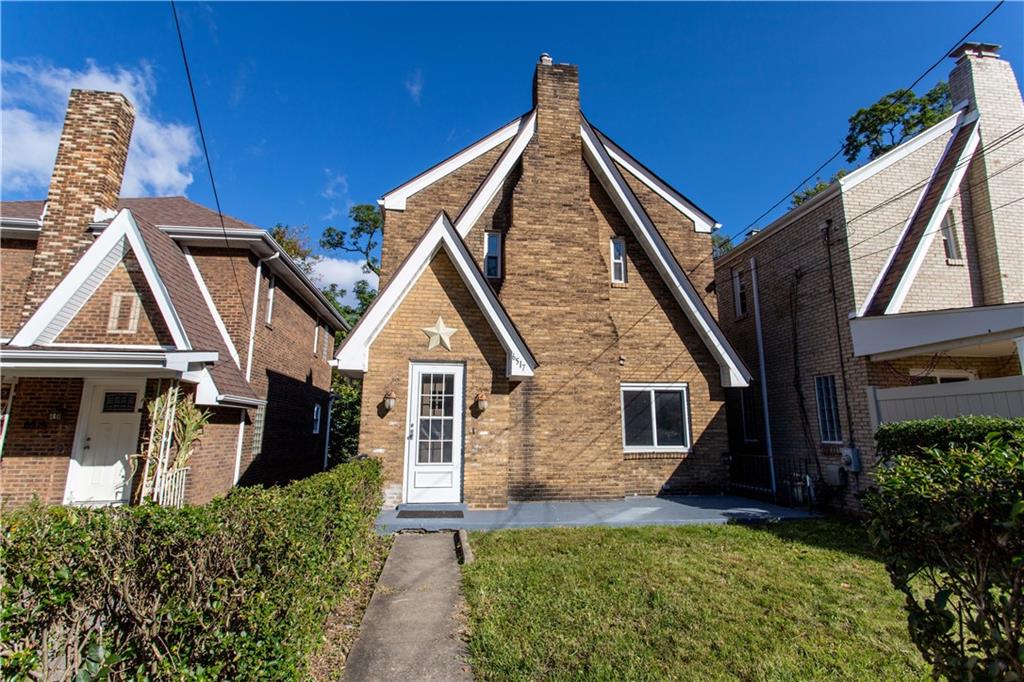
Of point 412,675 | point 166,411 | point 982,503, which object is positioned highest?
point 166,411

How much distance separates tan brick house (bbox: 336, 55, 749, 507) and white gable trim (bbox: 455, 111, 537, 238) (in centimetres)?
5

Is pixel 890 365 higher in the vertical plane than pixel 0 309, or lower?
lower

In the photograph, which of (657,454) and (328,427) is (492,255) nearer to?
(657,454)

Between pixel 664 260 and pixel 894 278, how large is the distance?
4773 mm

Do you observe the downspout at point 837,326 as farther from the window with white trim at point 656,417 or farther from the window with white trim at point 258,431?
the window with white trim at point 258,431

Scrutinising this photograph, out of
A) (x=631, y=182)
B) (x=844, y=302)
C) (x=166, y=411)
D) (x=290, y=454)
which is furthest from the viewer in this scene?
(x=290, y=454)

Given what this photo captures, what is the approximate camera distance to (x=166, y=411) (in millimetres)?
8992

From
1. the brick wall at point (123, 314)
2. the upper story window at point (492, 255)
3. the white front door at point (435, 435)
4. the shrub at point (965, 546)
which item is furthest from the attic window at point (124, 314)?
the shrub at point (965, 546)

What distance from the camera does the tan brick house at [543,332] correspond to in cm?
948

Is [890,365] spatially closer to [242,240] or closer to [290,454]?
[242,240]

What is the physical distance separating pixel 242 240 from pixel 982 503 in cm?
1382

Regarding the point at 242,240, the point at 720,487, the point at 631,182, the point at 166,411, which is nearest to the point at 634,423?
the point at 720,487

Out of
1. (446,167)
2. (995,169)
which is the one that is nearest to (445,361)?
A: (446,167)

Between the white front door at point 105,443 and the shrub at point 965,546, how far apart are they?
11.8 meters
